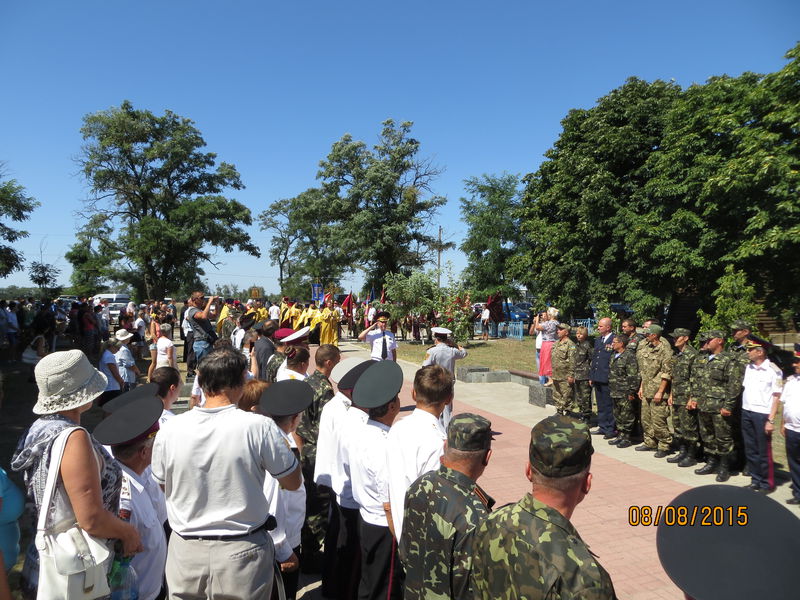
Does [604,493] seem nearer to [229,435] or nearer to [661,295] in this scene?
[229,435]

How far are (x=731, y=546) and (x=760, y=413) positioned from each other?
19.3ft

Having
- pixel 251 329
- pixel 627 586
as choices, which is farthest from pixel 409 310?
pixel 627 586

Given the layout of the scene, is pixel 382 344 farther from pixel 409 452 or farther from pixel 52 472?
pixel 52 472

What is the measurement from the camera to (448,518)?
220cm

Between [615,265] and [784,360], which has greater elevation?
[615,265]

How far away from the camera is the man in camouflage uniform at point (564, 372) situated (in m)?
9.55

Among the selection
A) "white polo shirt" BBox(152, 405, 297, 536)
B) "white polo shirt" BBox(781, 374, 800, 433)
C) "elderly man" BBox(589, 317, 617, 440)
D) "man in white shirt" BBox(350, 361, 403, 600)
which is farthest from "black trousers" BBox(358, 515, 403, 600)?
"elderly man" BBox(589, 317, 617, 440)

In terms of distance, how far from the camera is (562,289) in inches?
984

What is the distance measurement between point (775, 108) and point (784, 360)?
8.86 m

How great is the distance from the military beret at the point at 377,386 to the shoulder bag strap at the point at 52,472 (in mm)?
1572

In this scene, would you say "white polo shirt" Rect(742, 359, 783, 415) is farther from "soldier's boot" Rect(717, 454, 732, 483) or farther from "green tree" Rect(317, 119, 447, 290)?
"green tree" Rect(317, 119, 447, 290)

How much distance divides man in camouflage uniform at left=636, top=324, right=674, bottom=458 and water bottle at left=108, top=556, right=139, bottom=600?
7374 millimetres

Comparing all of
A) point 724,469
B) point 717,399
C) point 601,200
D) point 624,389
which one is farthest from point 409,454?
point 601,200

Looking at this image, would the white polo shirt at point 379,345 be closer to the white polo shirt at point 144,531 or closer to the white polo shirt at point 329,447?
the white polo shirt at point 329,447
